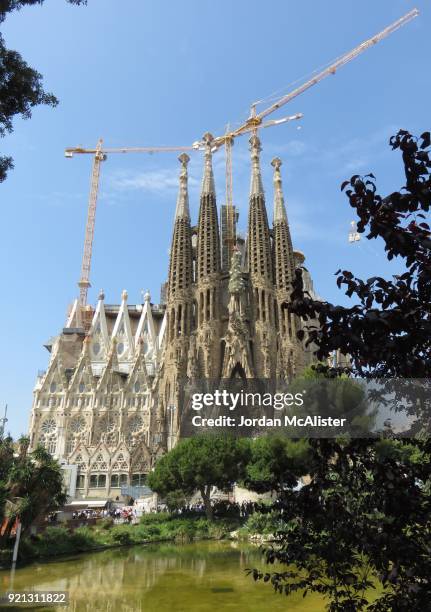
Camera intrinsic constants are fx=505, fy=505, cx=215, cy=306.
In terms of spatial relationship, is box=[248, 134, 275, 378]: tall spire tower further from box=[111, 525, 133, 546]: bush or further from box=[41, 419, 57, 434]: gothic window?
box=[111, 525, 133, 546]: bush

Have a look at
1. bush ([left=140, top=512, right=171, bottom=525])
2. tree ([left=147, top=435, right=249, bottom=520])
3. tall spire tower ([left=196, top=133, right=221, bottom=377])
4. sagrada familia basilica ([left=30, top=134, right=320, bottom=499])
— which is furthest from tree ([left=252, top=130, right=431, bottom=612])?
tall spire tower ([left=196, top=133, right=221, bottom=377])

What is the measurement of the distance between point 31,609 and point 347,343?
12.9m

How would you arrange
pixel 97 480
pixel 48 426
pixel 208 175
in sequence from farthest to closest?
pixel 208 175 < pixel 48 426 < pixel 97 480

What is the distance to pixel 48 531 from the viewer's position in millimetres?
21281

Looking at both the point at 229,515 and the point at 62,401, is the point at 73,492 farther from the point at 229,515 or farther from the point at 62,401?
the point at 229,515

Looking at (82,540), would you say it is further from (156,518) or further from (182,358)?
(182,358)

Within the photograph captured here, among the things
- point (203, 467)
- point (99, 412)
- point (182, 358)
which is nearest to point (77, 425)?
point (99, 412)

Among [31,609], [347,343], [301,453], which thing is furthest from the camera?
[301,453]

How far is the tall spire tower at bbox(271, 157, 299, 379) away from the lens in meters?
47.5

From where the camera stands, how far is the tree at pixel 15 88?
7.40 m

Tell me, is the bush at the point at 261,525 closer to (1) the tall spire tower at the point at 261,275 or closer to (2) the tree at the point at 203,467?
(2) the tree at the point at 203,467

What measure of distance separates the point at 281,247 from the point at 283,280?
12.9 ft

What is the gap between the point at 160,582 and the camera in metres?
15.9

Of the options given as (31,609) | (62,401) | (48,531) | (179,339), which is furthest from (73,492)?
(31,609)
